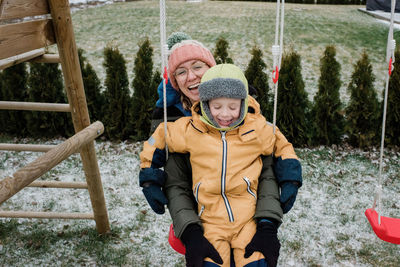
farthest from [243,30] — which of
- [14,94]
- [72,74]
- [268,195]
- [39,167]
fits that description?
[39,167]

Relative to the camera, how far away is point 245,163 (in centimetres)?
201

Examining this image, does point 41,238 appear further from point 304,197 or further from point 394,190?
point 394,190

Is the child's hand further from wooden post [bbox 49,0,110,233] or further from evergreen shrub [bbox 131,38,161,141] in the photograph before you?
evergreen shrub [bbox 131,38,161,141]

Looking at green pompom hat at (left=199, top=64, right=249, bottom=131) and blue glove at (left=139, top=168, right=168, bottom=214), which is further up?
green pompom hat at (left=199, top=64, right=249, bottom=131)

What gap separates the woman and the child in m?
0.01

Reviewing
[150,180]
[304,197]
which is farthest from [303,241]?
[150,180]

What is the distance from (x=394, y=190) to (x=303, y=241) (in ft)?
5.23

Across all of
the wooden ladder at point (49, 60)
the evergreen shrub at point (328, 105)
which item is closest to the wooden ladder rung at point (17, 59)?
the wooden ladder at point (49, 60)

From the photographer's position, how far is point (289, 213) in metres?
3.99

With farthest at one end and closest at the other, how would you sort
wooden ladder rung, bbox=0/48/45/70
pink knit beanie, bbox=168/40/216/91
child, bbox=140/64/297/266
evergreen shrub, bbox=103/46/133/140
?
evergreen shrub, bbox=103/46/133/140, wooden ladder rung, bbox=0/48/45/70, pink knit beanie, bbox=168/40/216/91, child, bbox=140/64/297/266

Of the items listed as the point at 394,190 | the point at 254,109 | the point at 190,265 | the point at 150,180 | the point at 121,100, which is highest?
the point at 254,109

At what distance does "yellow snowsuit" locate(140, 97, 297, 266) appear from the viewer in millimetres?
1910

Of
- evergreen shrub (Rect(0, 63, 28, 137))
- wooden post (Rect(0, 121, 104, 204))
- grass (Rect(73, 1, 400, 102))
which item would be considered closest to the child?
wooden post (Rect(0, 121, 104, 204))

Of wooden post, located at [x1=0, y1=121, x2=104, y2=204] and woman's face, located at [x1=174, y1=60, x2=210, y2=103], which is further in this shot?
woman's face, located at [x1=174, y1=60, x2=210, y2=103]
